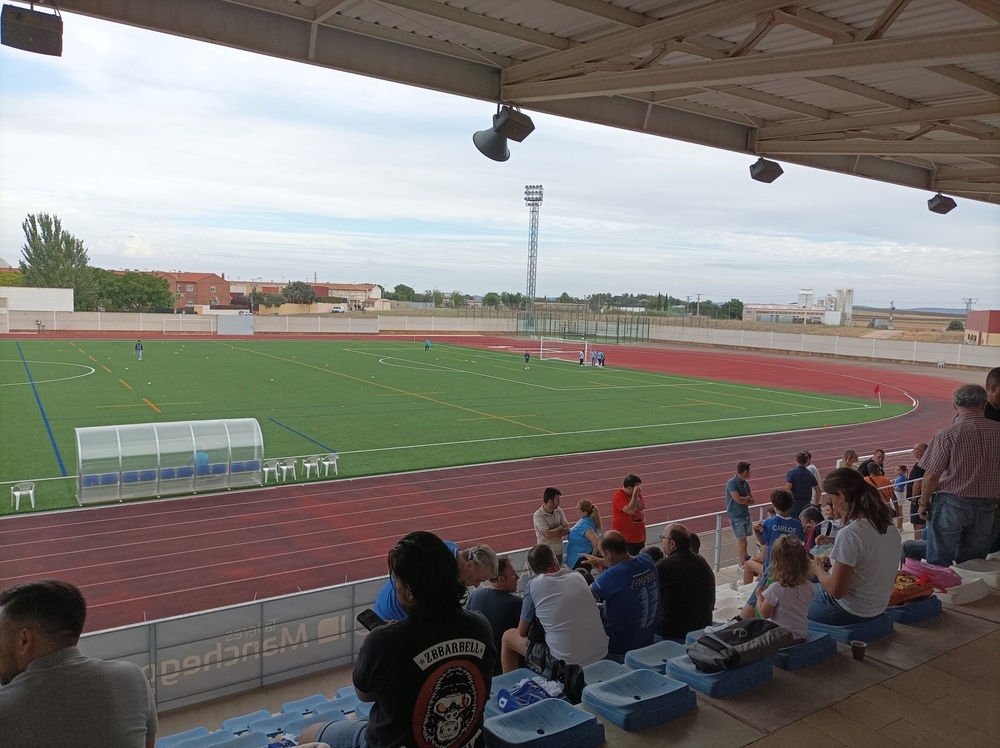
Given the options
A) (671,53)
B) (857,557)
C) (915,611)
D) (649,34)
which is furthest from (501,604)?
(671,53)

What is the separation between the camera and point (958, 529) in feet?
23.0

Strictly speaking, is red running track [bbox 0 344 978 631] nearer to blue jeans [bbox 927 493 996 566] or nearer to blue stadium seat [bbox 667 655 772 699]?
blue jeans [bbox 927 493 996 566]

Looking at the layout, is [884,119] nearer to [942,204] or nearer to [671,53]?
[671,53]

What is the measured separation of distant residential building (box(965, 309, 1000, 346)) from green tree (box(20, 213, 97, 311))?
82.1m

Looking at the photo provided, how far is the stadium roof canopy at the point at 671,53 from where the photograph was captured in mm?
6254

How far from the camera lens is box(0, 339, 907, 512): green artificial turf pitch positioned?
72.7 ft

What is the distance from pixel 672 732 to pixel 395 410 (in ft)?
85.4

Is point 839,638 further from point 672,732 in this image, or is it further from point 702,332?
point 702,332

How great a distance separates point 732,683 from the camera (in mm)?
4445

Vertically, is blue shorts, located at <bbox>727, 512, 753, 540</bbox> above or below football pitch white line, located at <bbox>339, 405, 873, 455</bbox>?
above

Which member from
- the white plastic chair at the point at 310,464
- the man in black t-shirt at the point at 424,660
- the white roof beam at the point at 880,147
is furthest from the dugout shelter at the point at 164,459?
the man in black t-shirt at the point at 424,660

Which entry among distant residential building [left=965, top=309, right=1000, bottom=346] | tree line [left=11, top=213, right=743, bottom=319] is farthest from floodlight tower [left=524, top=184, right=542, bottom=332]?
distant residential building [left=965, top=309, right=1000, bottom=346]

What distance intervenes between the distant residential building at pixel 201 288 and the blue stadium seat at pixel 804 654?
133403mm

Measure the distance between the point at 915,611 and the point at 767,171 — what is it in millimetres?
7320
